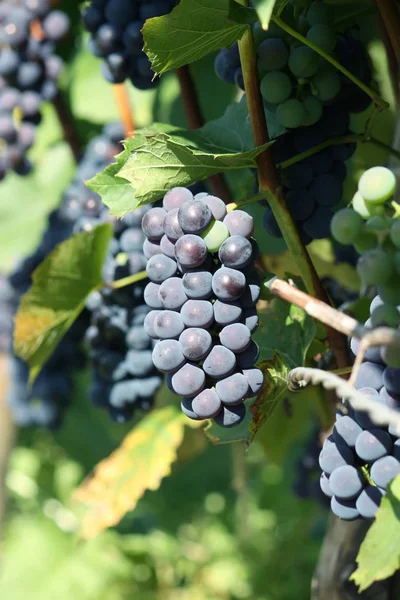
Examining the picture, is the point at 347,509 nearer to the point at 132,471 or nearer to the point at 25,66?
the point at 132,471

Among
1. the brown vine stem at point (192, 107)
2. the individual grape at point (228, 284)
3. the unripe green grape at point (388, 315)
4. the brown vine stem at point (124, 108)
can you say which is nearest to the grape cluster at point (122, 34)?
the brown vine stem at point (192, 107)

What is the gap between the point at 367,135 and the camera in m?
0.76

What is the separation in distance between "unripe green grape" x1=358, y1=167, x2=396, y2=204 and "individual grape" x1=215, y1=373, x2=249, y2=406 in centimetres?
19

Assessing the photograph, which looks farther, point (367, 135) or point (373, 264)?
point (367, 135)

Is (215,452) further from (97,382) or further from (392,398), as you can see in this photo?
(392,398)

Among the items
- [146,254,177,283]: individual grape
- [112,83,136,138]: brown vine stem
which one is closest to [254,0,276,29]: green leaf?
[146,254,177,283]: individual grape

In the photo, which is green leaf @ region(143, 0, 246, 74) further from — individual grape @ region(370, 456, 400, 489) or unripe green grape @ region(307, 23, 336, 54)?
individual grape @ region(370, 456, 400, 489)

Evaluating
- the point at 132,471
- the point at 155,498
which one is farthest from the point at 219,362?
the point at 155,498

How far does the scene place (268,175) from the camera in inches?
28.1

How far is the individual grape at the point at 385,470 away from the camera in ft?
1.86

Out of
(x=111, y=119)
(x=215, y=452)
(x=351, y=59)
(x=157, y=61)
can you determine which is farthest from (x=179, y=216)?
(x=215, y=452)

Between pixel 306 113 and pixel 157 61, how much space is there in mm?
156

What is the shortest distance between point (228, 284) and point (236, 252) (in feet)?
0.09

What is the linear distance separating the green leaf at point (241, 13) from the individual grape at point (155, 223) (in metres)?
0.17
